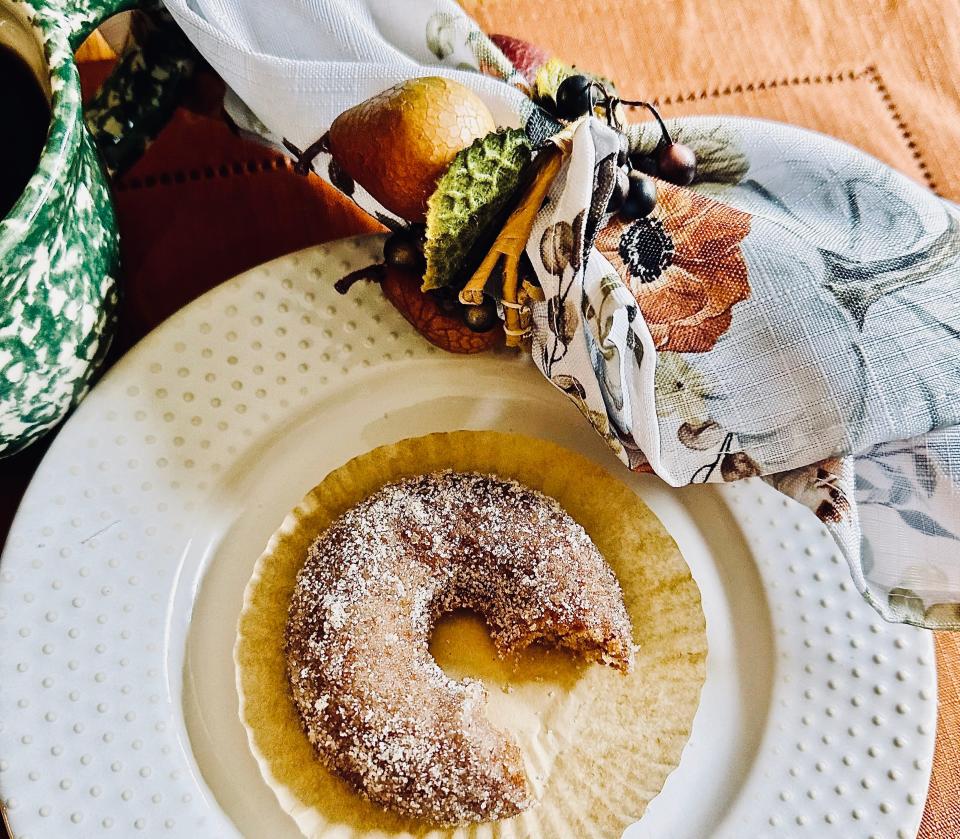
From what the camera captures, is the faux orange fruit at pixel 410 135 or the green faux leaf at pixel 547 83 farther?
the green faux leaf at pixel 547 83

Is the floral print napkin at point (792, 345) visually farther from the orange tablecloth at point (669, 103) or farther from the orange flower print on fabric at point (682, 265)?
the orange tablecloth at point (669, 103)

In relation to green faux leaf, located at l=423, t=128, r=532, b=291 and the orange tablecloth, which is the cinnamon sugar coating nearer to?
green faux leaf, located at l=423, t=128, r=532, b=291

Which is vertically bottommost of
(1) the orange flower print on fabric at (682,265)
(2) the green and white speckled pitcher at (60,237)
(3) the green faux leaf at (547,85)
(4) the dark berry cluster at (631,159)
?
(1) the orange flower print on fabric at (682,265)

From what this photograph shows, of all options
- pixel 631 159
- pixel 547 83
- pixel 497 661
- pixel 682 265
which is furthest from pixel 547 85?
pixel 497 661

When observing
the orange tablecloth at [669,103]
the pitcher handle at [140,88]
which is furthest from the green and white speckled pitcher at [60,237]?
the orange tablecloth at [669,103]

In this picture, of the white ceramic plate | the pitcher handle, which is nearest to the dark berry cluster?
the white ceramic plate

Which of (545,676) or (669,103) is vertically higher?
(669,103)

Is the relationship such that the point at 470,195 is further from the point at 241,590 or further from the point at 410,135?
the point at 241,590
